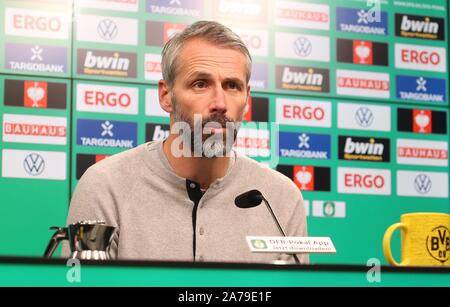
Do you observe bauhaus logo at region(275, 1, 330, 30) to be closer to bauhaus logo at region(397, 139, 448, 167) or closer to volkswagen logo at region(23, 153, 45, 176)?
bauhaus logo at region(397, 139, 448, 167)

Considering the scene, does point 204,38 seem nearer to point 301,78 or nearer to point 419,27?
point 301,78

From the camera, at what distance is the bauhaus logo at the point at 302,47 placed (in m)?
3.48

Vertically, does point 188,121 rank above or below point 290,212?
above

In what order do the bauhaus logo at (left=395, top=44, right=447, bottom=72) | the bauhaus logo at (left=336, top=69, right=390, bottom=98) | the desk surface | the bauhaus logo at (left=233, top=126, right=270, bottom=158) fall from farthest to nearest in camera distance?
the bauhaus logo at (left=395, top=44, right=447, bottom=72), the bauhaus logo at (left=336, top=69, right=390, bottom=98), the bauhaus logo at (left=233, top=126, right=270, bottom=158), the desk surface

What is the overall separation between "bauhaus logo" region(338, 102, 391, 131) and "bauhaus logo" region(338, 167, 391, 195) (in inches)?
7.9

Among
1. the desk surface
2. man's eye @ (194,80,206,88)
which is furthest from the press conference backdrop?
the desk surface

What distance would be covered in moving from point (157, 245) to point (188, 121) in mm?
384

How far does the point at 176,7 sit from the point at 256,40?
0.39m

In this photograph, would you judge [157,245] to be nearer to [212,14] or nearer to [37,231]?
[37,231]

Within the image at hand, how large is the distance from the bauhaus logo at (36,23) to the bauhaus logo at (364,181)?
1379 mm

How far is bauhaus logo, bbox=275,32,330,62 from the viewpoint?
11.4 feet

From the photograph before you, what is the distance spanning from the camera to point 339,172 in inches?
138

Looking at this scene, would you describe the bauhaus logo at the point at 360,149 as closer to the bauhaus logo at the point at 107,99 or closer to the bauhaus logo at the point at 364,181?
the bauhaus logo at the point at 364,181
